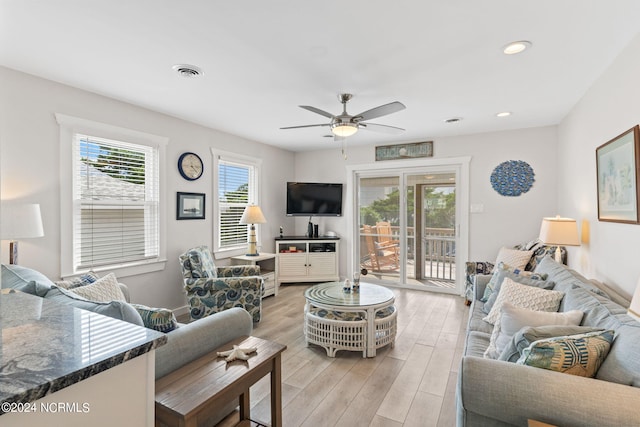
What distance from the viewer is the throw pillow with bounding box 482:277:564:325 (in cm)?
213

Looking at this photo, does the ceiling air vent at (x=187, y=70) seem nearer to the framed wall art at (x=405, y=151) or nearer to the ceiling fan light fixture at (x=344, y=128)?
the ceiling fan light fixture at (x=344, y=128)

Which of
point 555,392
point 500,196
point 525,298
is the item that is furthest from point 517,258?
point 555,392

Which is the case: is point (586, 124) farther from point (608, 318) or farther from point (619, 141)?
point (608, 318)

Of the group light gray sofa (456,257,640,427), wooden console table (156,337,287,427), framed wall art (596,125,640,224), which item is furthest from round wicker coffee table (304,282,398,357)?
framed wall art (596,125,640,224)

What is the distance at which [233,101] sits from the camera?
11.1ft

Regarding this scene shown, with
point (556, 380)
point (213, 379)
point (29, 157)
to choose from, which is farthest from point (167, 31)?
point (556, 380)

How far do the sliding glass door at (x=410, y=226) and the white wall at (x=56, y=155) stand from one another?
2619mm

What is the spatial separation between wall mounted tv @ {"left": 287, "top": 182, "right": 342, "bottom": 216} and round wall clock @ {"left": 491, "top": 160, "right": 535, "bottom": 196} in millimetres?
2477

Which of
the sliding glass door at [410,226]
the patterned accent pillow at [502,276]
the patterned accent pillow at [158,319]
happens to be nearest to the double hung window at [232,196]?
the sliding glass door at [410,226]

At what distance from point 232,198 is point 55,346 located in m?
4.08

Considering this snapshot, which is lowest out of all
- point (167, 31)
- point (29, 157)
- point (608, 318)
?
point (608, 318)

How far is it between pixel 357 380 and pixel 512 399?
4.89 ft

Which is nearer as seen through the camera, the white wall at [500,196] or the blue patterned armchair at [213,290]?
the blue patterned armchair at [213,290]

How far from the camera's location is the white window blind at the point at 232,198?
4715 millimetres
